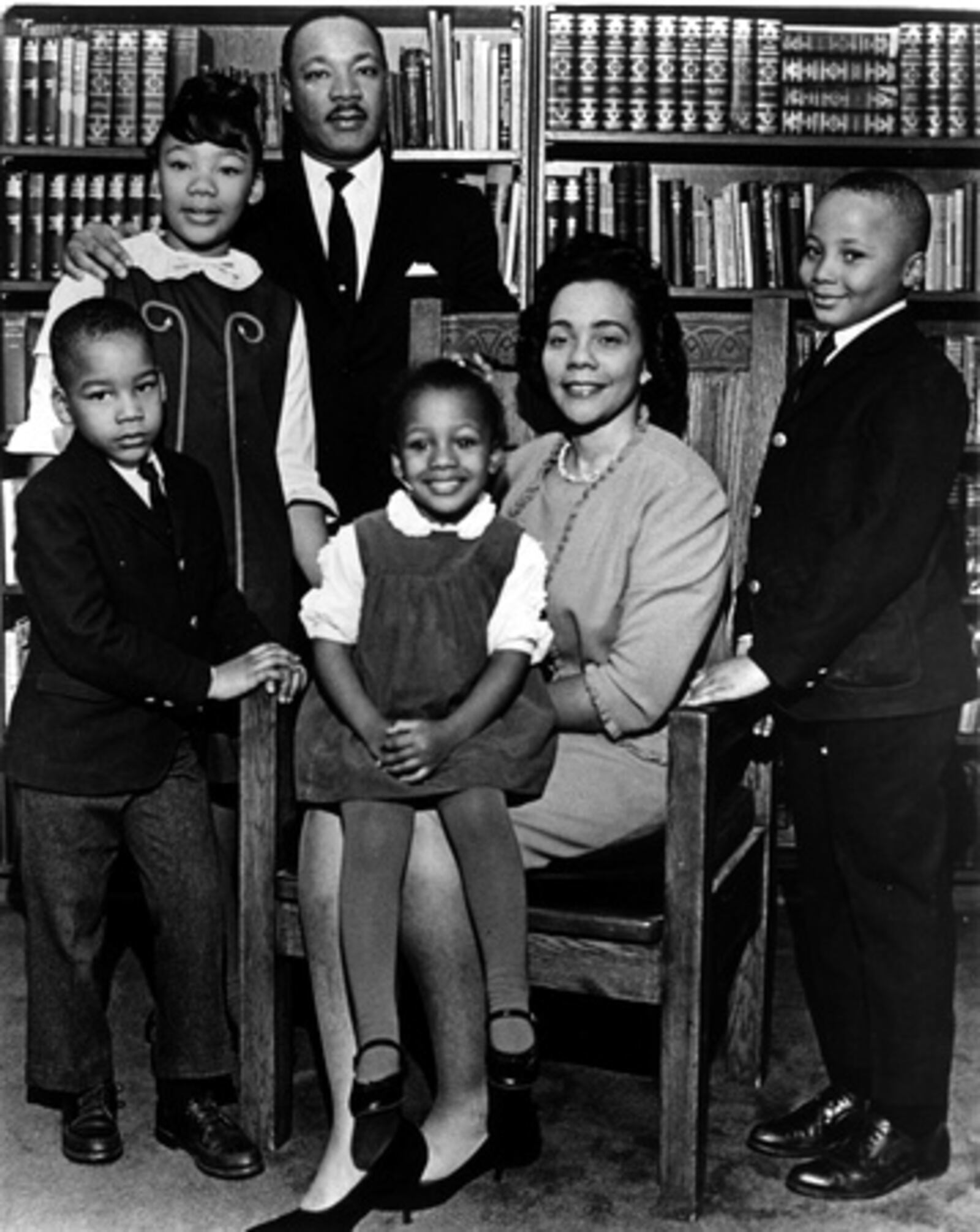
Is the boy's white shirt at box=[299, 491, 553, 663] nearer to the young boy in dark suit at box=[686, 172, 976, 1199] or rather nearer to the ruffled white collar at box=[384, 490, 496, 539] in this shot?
the ruffled white collar at box=[384, 490, 496, 539]

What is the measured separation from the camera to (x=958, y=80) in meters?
3.82

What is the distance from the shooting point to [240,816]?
2318 mm

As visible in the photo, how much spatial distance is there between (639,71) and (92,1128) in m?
2.78

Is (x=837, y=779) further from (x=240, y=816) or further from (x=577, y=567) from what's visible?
(x=240, y=816)

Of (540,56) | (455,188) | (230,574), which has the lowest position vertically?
(230,574)

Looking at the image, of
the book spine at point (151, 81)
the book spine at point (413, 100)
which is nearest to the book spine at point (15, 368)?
the book spine at point (151, 81)

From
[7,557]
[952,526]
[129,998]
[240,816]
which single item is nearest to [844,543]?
[952,526]

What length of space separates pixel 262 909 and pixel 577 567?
71 centimetres

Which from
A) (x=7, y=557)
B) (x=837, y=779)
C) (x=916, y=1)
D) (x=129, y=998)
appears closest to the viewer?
(x=837, y=779)

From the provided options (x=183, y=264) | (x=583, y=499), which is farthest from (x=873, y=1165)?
(x=183, y=264)

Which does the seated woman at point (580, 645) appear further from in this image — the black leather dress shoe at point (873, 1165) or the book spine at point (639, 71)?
the book spine at point (639, 71)

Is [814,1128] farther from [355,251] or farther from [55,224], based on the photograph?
[55,224]

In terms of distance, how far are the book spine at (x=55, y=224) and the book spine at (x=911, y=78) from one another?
2100mm

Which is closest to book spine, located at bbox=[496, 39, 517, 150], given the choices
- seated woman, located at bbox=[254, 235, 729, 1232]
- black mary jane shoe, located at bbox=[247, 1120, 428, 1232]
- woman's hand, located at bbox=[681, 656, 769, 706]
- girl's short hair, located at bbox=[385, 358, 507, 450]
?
seated woman, located at bbox=[254, 235, 729, 1232]
